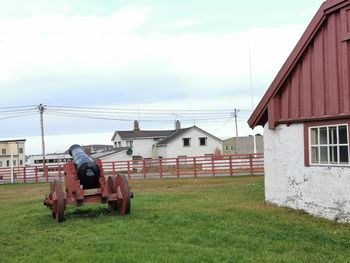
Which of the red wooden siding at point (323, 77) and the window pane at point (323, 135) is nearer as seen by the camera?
the red wooden siding at point (323, 77)

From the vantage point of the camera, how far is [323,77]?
455 inches

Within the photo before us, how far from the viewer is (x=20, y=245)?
9.05m

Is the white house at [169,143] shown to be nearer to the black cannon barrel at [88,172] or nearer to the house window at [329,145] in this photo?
the black cannon barrel at [88,172]

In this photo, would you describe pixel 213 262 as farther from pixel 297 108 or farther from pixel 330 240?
pixel 297 108

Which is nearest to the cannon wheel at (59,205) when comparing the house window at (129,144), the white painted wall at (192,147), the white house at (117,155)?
the white house at (117,155)

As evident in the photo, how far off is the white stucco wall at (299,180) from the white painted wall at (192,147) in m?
52.2

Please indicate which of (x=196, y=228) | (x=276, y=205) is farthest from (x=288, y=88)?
(x=196, y=228)

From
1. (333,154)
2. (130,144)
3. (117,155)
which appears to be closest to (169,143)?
(117,155)

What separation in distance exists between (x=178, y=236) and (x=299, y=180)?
4824mm

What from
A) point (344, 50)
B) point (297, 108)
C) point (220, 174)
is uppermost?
point (344, 50)

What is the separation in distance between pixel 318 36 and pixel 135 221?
238 inches

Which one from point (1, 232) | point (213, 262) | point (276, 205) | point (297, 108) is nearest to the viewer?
point (213, 262)

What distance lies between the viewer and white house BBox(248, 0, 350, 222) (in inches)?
432

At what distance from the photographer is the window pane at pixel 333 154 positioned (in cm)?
1134
